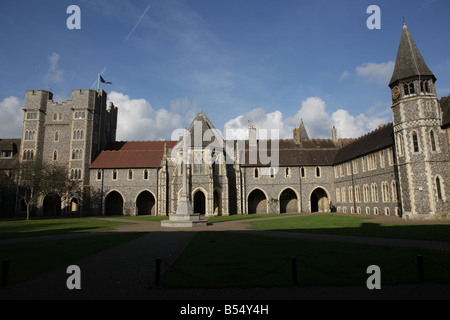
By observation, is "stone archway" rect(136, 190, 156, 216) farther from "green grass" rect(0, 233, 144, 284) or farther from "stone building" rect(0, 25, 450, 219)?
"green grass" rect(0, 233, 144, 284)

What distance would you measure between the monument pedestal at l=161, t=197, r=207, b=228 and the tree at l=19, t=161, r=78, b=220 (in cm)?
2203

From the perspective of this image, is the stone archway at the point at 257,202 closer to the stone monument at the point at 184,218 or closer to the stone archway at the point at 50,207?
the stone monument at the point at 184,218

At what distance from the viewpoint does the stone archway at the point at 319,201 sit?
4641 cm

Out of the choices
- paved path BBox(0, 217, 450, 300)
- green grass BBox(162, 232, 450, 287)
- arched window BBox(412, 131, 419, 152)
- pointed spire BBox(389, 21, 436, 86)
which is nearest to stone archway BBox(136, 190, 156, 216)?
green grass BBox(162, 232, 450, 287)

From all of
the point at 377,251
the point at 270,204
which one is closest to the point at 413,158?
the point at 377,251

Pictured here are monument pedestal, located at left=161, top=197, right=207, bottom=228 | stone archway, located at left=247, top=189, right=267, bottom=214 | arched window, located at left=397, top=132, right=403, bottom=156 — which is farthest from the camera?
stone archway, located at left=247, top=189, right=267, bottom=214

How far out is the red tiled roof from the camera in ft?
150

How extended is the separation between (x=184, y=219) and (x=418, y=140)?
867 inches

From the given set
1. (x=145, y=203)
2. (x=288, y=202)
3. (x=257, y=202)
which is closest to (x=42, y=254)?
(x=145, y=203)
